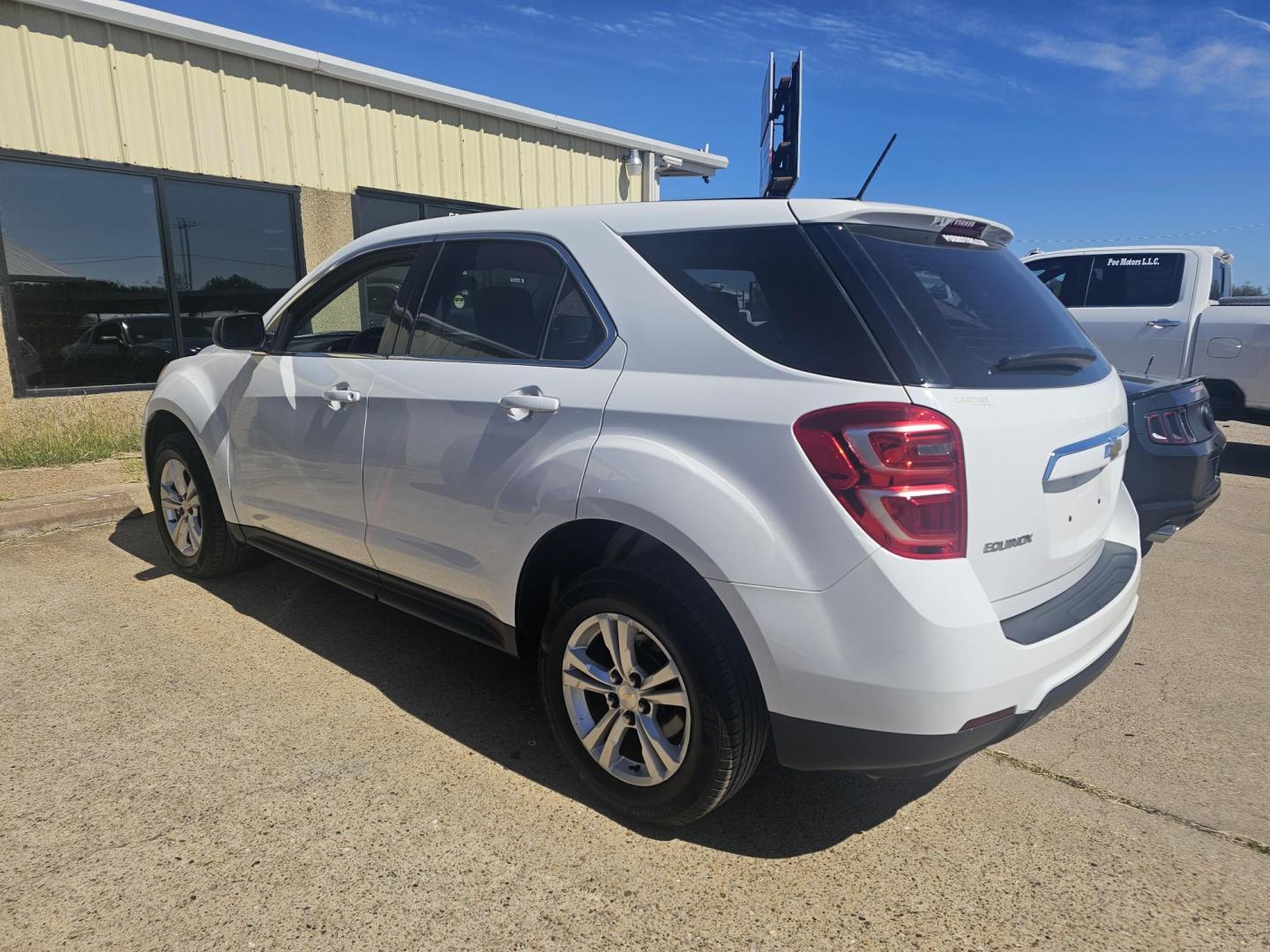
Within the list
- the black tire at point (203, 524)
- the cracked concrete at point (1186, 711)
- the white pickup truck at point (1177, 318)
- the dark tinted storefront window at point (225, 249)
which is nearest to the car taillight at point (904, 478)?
the cracked concrete at point (1186, 711)

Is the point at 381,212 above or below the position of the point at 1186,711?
above

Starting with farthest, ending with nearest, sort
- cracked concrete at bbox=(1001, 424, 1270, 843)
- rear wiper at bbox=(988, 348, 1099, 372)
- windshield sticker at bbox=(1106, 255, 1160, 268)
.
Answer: windshield sticker at bbox=(1106, 255, 1160, 268), cracked concrete at bbox=(1001, 424, 1270, 843), rear wiper at bbox=(988, 348, 1099, 372)

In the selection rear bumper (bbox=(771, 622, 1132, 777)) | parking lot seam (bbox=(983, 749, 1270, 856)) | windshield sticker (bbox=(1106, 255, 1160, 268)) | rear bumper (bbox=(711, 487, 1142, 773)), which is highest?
windshield sticker (bbox=(1106, 255, 1160, 268))

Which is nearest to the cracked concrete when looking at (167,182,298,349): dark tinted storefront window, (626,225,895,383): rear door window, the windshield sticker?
(626,225,895,383): rear door window

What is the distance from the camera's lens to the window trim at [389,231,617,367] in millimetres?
2506

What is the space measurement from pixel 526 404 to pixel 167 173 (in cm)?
684

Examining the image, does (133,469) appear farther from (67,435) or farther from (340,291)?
(340,291)

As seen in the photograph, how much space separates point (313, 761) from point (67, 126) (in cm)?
679

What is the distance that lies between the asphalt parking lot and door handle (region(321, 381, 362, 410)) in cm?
112

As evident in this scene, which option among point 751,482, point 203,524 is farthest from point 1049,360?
point 203,524

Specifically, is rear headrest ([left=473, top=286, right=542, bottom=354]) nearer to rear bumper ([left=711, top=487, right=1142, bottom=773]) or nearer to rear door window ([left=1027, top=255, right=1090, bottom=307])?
rear bumper ([left=711, top=487, right=1142, bottom=773])

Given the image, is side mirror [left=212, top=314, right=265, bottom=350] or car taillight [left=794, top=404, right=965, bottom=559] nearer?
car taillight [left=794, top=404, right=965, bottom=559]

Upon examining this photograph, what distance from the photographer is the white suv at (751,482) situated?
1945 mm

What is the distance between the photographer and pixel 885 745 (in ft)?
6.56
